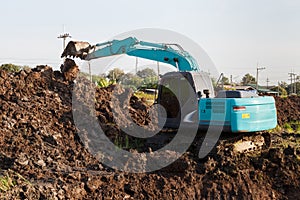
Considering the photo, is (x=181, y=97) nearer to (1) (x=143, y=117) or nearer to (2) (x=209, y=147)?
(2) (x=209, y=147)

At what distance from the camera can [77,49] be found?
8445 millimetres

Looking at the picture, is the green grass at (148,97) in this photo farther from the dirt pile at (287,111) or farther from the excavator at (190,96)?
the dirt pile at (287,111)

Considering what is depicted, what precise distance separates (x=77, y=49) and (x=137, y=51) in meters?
1.34

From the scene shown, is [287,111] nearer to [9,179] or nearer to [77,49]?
[77,49]

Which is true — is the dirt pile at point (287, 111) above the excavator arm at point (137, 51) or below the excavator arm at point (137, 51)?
below

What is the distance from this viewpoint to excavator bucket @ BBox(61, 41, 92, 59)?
332 inches

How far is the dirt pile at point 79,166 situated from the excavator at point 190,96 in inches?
23.6

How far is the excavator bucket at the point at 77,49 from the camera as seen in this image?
27.6ft

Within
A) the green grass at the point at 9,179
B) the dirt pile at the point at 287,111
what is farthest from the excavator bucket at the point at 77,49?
the dirt pile at the point at 287,111

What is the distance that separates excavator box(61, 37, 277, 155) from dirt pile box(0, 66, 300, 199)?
60 cm

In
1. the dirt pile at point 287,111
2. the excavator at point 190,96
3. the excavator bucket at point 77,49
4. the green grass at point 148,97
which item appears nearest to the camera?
the excavator at point 190,96

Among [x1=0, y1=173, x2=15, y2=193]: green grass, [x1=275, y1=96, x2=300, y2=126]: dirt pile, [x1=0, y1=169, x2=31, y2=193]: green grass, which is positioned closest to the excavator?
[x1=0, y1=169, x2=31, y2=193]: green grass

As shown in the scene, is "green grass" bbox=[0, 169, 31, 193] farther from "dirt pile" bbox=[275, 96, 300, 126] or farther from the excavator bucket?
"dirt pile" bbox=[275, 96, 300, 126]

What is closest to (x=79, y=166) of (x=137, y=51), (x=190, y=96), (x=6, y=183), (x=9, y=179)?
(x=9, y=179)
